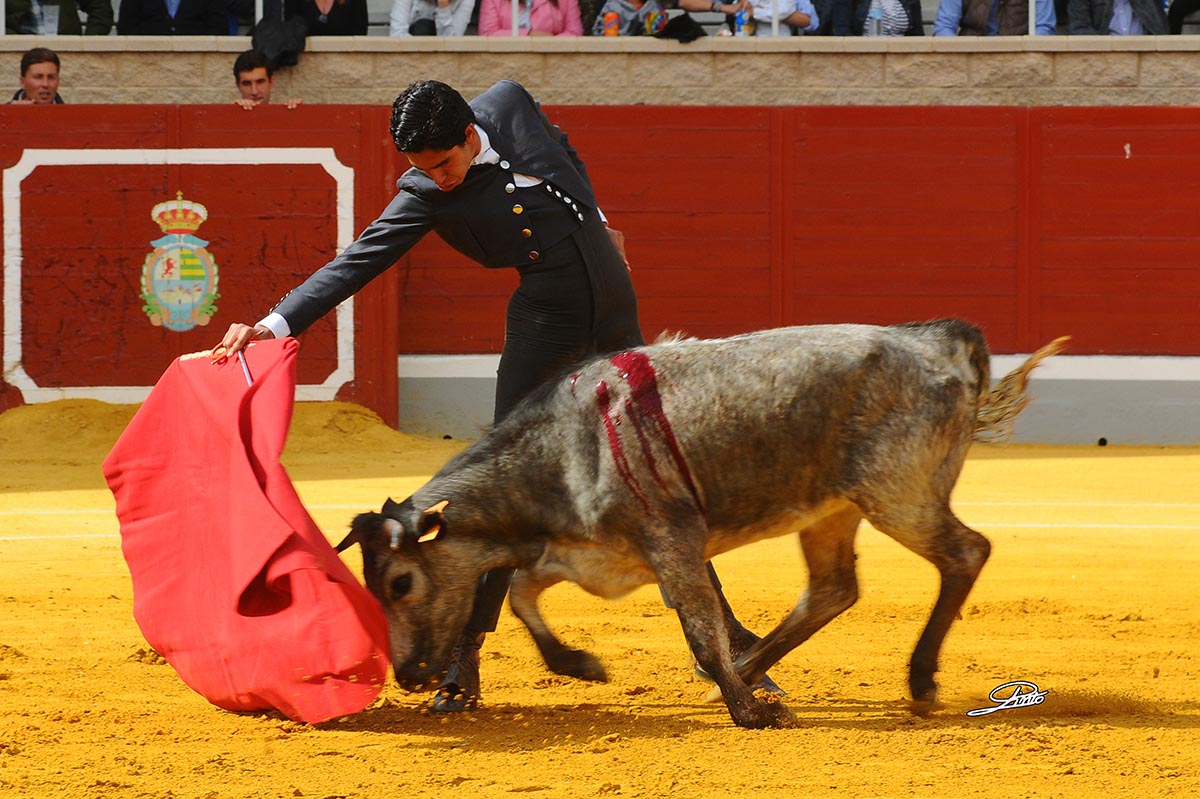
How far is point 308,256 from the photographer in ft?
29.9

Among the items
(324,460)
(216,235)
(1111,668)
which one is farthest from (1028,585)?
(216,235)

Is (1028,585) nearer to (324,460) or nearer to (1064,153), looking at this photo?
(324,460)

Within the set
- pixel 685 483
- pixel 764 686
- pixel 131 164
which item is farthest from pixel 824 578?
pixel 131 164

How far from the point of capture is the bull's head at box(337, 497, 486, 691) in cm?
335

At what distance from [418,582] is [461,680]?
29 cm

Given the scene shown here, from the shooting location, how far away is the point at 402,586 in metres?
3.36

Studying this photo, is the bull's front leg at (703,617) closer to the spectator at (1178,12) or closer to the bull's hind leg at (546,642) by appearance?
the bull's hind leg at (546,642)

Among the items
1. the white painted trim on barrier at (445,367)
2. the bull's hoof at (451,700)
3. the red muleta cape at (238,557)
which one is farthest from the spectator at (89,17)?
the bull's hoof at (451,700)

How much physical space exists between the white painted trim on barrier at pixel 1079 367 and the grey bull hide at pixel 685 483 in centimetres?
590

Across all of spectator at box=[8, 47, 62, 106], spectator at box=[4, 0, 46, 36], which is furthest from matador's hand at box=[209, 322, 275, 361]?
spectator at box=[4, 0, 46, 36]

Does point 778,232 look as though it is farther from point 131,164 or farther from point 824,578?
point 824,578

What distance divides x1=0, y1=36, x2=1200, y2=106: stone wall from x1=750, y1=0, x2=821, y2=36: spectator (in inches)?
9.3

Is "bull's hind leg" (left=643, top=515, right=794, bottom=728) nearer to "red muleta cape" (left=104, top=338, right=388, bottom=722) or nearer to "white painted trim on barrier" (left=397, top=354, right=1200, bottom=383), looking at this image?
"red muleta cape" (left=104, top=338, right=388, bottom=722)

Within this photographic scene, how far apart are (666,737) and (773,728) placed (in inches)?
8.9
